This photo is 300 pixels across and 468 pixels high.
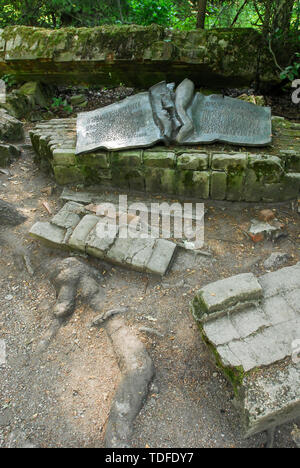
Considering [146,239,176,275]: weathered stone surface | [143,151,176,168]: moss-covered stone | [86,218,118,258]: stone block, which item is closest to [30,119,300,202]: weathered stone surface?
[143,151,176,168]: moss-covered stone

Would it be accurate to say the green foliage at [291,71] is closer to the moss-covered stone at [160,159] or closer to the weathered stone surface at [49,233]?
the moss-covered stone at [160,159]

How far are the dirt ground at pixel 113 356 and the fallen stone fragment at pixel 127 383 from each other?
0.07 metres

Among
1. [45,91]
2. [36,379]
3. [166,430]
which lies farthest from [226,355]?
[45,91]

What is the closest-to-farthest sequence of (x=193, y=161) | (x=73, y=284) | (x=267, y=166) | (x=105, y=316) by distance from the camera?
(x=105, y=316) < (x=73, y=284) < (x=267, y=166) < (x=193, y=161)

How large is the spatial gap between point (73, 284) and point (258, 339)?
178 centimetres

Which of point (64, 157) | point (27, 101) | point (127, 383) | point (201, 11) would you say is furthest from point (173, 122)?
point (201, 11)

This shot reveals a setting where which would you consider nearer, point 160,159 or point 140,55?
point 160,159

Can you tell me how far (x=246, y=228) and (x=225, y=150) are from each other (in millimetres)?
990

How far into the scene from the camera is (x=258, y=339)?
A: 240 cm

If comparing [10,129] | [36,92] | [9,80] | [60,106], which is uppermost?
[9,80]

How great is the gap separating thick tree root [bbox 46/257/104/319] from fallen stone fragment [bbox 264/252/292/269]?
175cm

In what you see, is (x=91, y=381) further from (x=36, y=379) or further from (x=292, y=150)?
(x=292, y=150)

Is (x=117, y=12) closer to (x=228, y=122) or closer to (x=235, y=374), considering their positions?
(x=228, y=122)

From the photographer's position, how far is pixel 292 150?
3.92 metres
